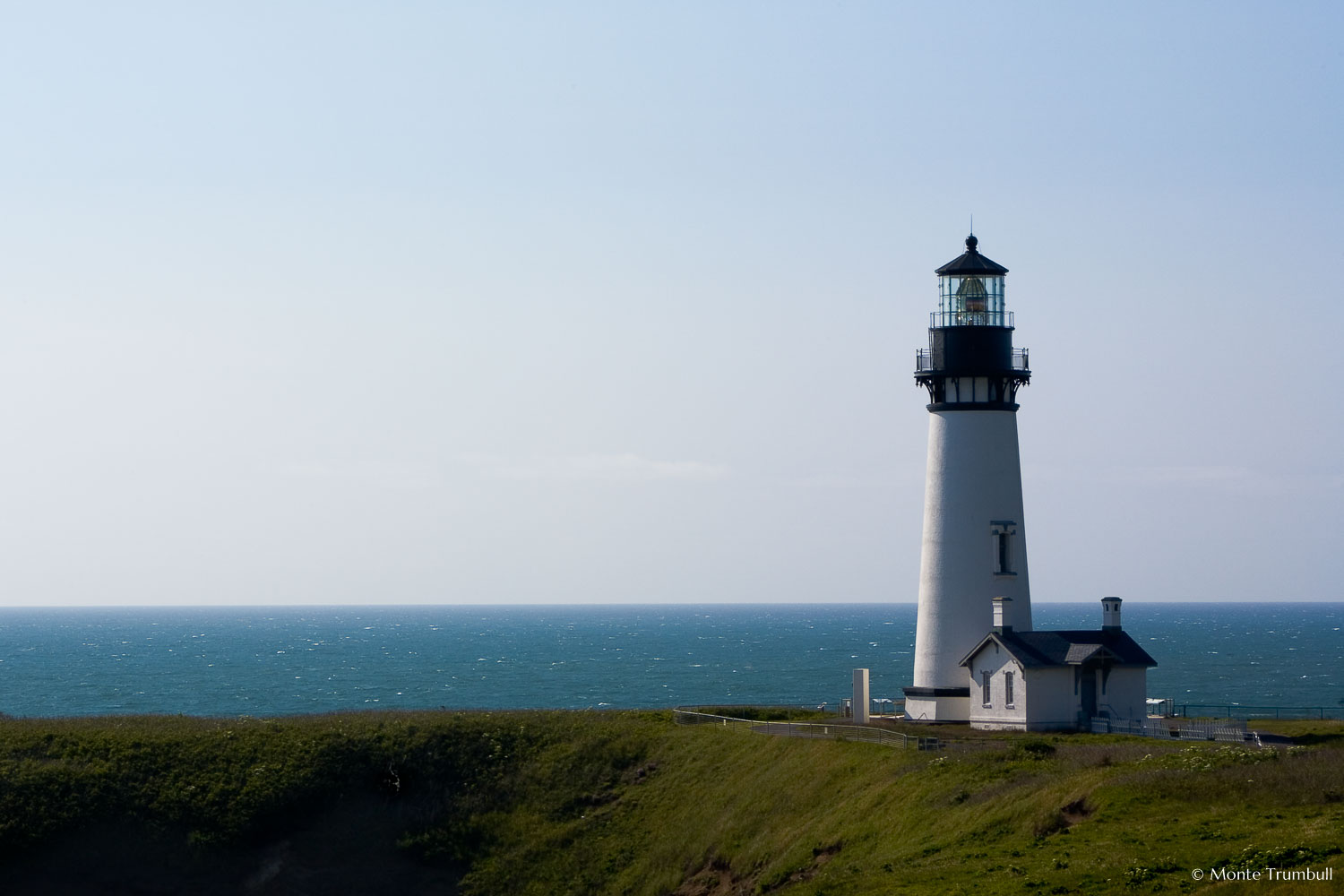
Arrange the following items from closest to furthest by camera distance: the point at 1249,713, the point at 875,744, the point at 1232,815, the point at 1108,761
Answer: the point at 1232,815
the point at 1108,761
the point at 875,744
the point at 1249,713

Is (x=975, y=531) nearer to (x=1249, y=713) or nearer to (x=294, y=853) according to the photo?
(x=294, y=853)

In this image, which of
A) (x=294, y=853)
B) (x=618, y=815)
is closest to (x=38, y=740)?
(x=294, y=853)

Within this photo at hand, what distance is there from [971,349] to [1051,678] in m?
11.0

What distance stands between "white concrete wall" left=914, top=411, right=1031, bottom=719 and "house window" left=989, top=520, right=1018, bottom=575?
12cm

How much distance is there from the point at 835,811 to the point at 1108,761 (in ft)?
22.1

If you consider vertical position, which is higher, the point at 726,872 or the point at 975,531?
the point at 975,531

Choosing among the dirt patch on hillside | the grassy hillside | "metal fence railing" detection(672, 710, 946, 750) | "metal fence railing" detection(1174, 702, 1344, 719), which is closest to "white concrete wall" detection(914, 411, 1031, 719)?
"metal fence railing" detection(672, 710, 946, 750)

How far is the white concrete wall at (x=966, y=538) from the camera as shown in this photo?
50500mm

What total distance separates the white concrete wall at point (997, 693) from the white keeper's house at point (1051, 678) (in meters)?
0.03

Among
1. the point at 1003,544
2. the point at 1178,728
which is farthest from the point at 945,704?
the point at 1178,728

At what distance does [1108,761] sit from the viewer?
36906mm

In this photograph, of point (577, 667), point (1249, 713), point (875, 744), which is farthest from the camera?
point (577, 667)

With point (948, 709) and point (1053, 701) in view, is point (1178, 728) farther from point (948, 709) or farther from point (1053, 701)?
point (948, 709)

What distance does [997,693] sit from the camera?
4847 cm
